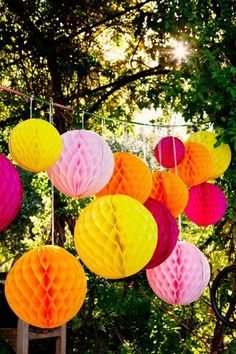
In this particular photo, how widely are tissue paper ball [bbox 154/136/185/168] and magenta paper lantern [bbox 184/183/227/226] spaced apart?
19 cm

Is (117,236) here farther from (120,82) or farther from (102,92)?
(102,92)

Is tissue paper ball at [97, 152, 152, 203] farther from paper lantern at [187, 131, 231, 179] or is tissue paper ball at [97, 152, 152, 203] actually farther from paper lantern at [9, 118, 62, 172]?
paper lantern at [187, 131, 231, 179]

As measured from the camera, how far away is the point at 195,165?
2.43 meters

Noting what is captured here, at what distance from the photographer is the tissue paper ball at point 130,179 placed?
1878 mm

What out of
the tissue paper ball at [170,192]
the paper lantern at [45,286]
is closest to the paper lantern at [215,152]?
the tissue paper ball at [170,192]

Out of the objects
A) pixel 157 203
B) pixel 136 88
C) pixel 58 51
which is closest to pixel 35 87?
pixel 58 51

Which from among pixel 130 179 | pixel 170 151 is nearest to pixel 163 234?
pixel 130 179

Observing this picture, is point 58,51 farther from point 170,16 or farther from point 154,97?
point 170,16

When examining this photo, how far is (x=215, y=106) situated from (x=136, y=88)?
93.5 inches

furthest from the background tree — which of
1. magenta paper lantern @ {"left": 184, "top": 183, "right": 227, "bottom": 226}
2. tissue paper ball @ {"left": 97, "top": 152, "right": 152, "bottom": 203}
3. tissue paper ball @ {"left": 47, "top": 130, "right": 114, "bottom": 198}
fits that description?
tissue paper ball @ {"left": 47, "top": 130, "right": 114, "bottom": 198}

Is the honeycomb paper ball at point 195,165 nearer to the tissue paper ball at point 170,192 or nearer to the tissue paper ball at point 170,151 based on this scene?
the tissue paper ball at point 170,151

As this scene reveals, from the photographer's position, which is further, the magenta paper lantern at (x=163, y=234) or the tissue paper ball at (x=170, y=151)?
the tissue paper ball at (x=170, y=151)

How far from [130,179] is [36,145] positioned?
1.07ft

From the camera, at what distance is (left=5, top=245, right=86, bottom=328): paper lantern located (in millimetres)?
1575
